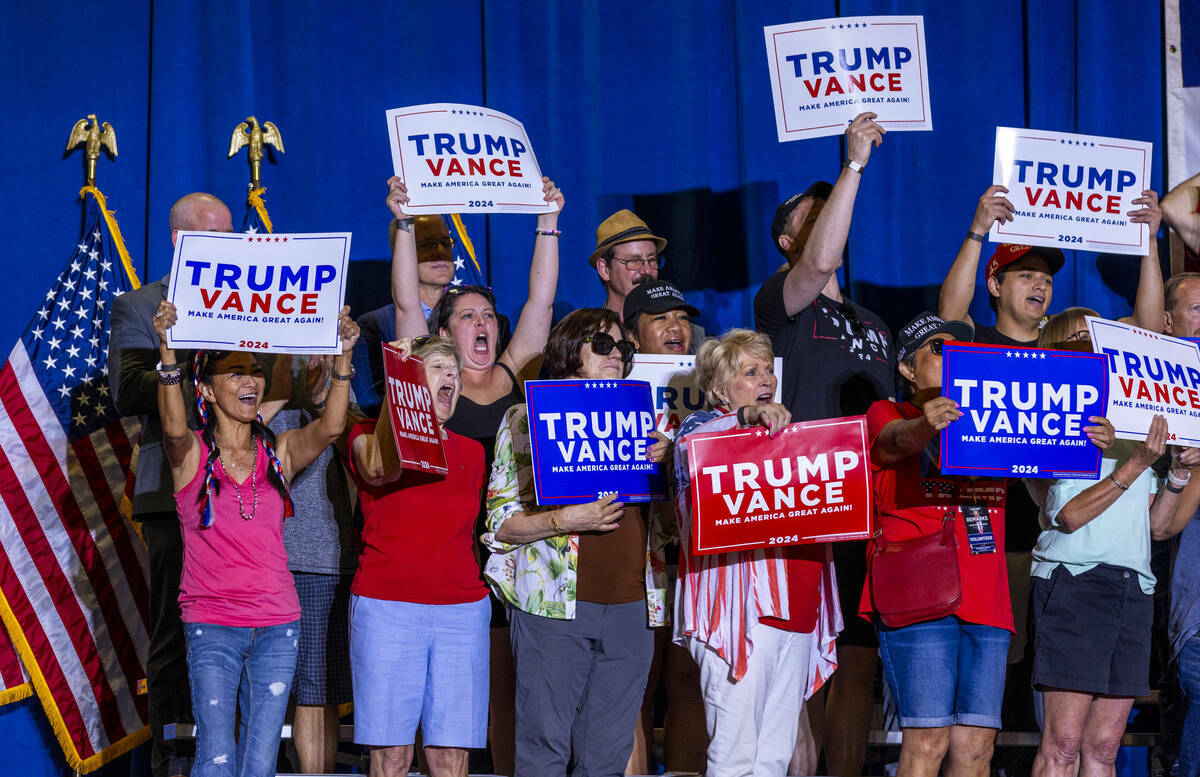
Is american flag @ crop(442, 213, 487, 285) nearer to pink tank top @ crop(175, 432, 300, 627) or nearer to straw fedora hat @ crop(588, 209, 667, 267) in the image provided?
straw fedora hat @ crop(588, 209, 667, 267)

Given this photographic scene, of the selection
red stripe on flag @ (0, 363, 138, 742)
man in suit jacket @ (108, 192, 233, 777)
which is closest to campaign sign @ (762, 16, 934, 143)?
man in suit jacket @ (108, 192, 233, 777)

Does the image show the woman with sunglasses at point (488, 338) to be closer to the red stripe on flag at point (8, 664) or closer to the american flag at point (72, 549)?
the american flag at point (72, 549)

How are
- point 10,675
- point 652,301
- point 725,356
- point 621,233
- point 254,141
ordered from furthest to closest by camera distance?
point 254,141 → point 10,675 → point 621,233 → point 652,301 → point 725,356

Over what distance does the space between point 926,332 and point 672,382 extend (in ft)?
2.54

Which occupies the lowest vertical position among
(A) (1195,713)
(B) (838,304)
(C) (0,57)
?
(A) (1195,713)

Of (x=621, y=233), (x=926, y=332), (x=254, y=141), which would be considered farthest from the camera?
(x=254, y=141)

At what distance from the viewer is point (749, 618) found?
3.26 meters

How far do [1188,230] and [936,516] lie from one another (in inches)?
87.8

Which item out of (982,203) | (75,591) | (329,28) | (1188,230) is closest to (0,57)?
(329,28)

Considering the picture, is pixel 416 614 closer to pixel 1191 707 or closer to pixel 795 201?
pixel 795 201

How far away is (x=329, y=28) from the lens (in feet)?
17.8

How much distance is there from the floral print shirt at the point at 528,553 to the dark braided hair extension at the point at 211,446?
2.03 ft

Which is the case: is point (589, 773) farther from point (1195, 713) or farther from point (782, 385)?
point (1195, 713)

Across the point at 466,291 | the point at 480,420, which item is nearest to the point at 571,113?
the point at 466,291
